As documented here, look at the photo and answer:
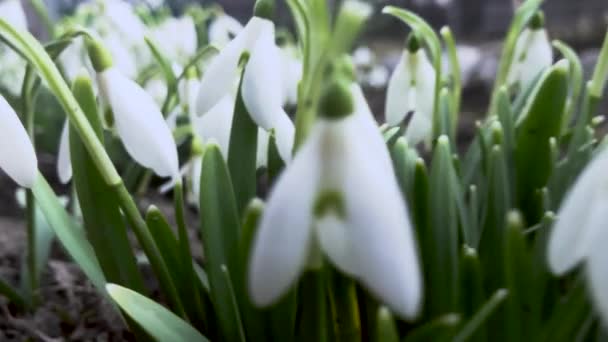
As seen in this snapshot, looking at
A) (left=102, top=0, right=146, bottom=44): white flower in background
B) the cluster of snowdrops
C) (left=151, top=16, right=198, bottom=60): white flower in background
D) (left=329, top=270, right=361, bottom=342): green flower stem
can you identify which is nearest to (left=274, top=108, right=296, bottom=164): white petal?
the cluster of snowdrops

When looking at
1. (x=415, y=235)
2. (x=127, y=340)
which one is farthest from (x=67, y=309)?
(x=415, y=235)

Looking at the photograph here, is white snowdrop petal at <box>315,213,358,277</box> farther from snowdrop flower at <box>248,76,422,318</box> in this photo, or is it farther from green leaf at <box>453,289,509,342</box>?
green leaf at <box>453,289,509,342</box>

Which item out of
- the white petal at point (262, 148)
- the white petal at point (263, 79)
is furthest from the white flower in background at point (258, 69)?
the white petal at point (262, 148)

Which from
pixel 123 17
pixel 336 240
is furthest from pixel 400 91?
pixel 123 17

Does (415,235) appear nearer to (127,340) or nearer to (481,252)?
(481,252)

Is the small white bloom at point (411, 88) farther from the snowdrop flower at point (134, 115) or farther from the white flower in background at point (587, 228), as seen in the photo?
the white flower in background at point (587, 228)

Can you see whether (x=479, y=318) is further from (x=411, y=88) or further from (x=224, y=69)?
(x=411, y=88)
